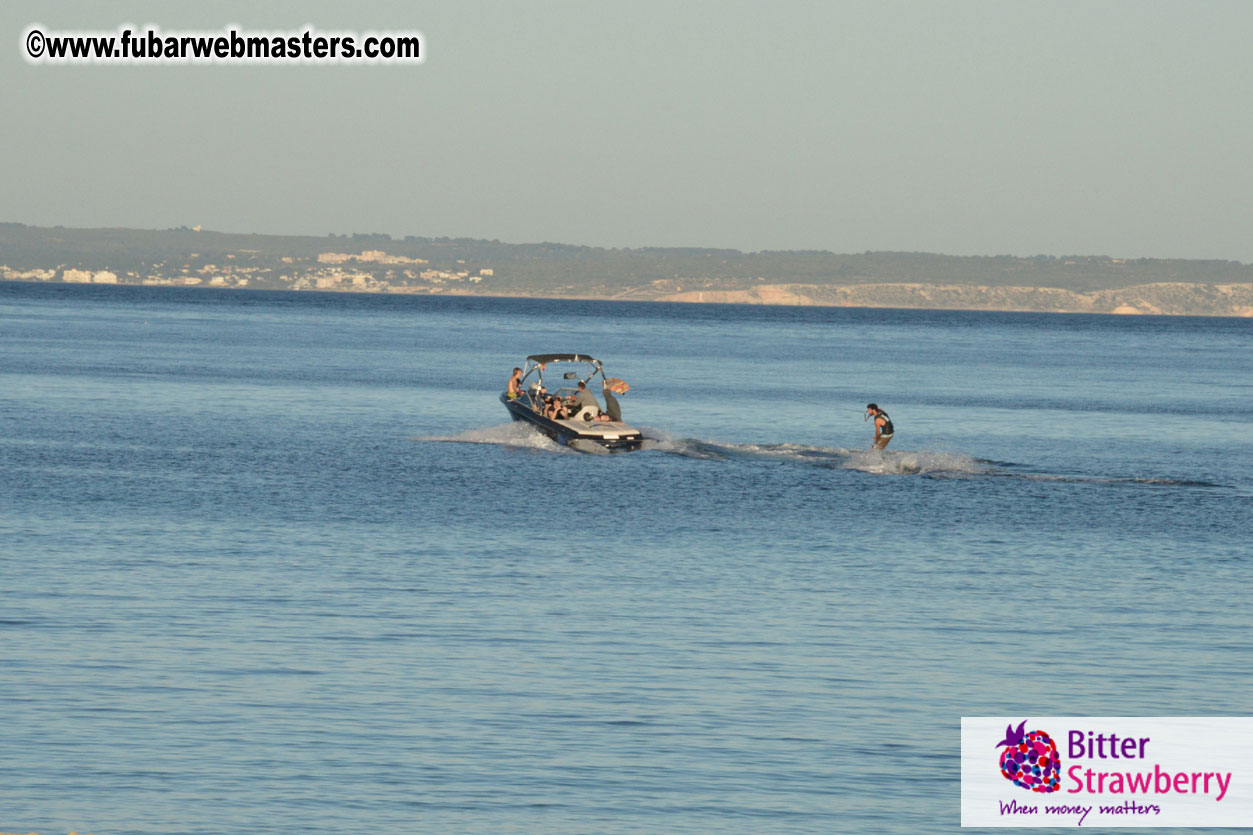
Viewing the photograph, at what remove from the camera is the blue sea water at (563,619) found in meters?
14.2

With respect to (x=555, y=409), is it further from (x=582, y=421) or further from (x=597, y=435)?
(x=597, y=435)

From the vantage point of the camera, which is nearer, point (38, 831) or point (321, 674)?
point (38, 831)

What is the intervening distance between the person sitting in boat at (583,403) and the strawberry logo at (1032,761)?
30317 mm

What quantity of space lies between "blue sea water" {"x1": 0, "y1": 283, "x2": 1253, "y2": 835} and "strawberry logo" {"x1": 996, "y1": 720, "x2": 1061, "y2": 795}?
530 millimetres

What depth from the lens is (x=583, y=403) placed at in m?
45.8

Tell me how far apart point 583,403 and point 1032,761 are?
104 ft

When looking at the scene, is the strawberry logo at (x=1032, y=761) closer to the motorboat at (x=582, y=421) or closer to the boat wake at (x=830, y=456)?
the boat wake at (x=830, y=456)

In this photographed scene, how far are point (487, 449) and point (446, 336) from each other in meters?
109

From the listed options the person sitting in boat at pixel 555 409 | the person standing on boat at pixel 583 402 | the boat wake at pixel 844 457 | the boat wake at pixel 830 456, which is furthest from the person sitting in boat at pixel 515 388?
the boat wake at pixel 844 457

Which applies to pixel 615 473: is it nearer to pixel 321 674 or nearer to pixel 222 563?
pixel 222 563

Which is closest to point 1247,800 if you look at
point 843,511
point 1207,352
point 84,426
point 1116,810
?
point 1116,810

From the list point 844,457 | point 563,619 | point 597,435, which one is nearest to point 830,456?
point 844,457

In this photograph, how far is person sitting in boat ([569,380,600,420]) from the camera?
4534 cm

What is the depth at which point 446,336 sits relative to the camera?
15325 cm
